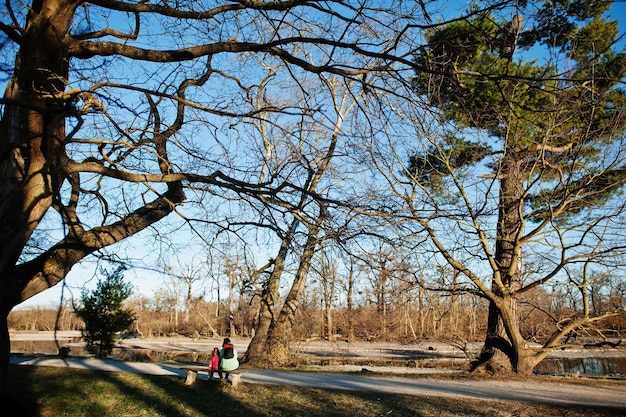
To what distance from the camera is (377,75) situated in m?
5.40

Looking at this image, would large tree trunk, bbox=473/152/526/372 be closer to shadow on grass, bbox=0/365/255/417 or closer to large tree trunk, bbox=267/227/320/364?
large tree trunk, bbox=267/227/320/364

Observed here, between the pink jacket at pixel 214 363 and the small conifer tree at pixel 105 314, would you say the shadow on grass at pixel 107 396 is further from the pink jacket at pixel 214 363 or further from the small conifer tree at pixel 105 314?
the small conifer tree at pixel 105 314

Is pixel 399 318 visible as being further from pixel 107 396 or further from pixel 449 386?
pixel 107 396

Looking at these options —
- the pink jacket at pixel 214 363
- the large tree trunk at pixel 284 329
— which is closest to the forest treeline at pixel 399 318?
the large tree trunk at pixel 284 329

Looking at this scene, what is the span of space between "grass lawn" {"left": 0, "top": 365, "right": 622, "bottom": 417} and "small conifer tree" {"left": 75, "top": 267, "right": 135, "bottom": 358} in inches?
250

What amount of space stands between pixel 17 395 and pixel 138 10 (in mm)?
6499

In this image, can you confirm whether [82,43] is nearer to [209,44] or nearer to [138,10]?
[138,10]

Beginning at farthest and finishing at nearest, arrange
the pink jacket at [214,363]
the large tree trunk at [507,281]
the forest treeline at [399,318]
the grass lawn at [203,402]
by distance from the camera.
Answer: the large tree trunk at [507,281]
the forest treeline at [399,318]
the pink jacket at [214,363]
the grass lawn at [203,402]

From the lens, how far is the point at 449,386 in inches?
460

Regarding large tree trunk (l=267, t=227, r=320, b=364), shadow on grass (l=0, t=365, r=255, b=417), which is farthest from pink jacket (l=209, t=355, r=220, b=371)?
large tree trunk (l=267, t=227, r=320, b=364)

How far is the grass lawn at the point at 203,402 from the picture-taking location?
25.9 ft

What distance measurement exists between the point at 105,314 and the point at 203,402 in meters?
9.60

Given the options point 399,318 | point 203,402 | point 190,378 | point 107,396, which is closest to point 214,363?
point 190,378

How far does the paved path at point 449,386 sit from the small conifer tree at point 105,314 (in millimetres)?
2679
